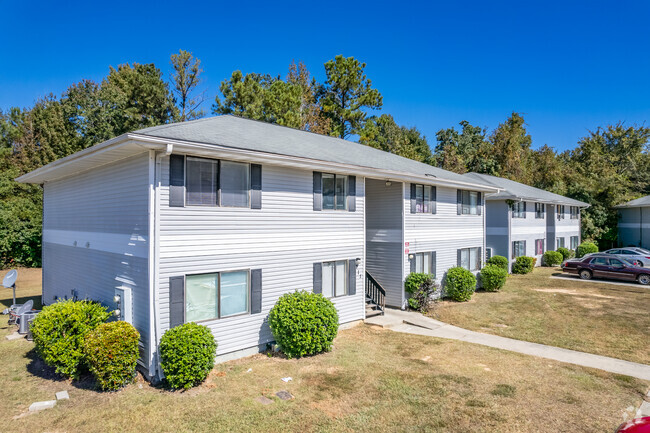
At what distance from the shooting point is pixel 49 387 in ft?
27.2

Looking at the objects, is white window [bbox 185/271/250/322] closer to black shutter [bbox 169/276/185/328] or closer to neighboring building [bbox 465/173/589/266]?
black shutter [bbox 169/276/185/328]

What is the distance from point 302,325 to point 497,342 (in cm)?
626

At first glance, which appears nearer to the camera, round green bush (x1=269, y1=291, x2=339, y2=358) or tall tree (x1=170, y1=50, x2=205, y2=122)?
round green bush (x1=269, y1=291, x2=339, y2=358)

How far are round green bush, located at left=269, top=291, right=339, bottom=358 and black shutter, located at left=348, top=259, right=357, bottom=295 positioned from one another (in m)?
2.49

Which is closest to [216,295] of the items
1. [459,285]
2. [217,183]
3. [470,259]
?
[217,183]

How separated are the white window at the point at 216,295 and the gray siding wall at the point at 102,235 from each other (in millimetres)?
967

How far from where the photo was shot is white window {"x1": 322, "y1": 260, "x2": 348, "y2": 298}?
12273 millimetres

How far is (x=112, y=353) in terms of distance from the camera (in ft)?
25.8

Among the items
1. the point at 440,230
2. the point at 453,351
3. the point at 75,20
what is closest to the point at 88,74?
the point at 75,20

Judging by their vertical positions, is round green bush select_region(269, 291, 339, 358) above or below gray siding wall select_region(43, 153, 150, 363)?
below

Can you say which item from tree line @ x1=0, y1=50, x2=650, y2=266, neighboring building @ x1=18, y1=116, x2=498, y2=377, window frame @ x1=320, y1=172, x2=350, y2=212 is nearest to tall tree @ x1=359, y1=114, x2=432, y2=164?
tree line @ x1=0, y1=50, x2=650, y2=266

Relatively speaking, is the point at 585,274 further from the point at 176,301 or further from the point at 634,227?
the point at 176,301

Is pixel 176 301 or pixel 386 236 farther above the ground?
pixel 386 236

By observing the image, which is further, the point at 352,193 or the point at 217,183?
the point at 352,193
